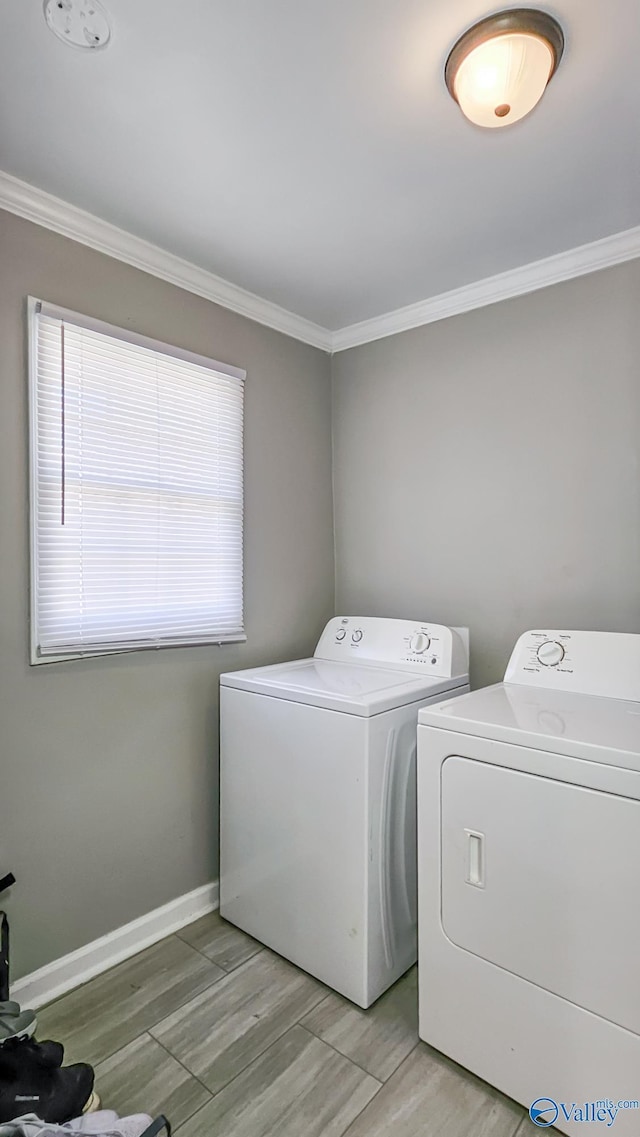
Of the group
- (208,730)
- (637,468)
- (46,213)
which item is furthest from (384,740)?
(46,213)

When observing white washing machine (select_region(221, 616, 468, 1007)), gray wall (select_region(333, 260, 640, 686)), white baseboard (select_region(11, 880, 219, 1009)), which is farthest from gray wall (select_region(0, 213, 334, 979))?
Answer: gray wall (select_region(333, 260, 640, 686))

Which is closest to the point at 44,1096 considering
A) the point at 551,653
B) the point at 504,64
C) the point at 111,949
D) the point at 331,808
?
the point at 111,949

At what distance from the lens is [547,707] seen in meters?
1.53

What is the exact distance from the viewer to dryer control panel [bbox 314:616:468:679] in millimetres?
1992

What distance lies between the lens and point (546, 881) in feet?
4.02

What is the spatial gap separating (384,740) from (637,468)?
1.20 metres

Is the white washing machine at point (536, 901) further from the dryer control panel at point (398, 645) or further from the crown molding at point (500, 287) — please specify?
the crown molding at point (500, 287)

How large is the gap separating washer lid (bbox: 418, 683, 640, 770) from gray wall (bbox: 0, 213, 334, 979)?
37.8 inches

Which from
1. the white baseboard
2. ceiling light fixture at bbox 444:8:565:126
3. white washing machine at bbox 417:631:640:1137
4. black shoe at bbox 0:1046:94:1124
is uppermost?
ceiling light fixture at bbox 444:8:565:126

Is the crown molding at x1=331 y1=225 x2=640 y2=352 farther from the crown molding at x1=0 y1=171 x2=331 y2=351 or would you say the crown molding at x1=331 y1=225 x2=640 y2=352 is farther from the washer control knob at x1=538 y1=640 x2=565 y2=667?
the washer control knob at x1=538 y1=640 x2=565 y2=667

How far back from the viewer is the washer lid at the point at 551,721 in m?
1.18

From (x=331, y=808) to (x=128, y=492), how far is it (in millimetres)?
1174

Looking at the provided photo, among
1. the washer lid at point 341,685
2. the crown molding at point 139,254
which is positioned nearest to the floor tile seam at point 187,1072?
the washer lid at point 341,685

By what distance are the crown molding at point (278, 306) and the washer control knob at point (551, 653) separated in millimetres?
1276
